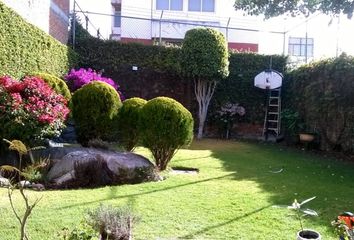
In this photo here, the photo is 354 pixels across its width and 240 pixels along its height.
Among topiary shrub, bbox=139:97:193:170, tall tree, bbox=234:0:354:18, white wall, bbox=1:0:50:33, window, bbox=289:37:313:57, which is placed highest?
window, bbox=289:37:313:57

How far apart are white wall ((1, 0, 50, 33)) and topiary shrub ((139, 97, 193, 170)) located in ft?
14.1

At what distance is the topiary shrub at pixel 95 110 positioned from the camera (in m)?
7.98

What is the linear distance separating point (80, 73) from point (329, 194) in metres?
8.39

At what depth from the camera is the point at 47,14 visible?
12078mm

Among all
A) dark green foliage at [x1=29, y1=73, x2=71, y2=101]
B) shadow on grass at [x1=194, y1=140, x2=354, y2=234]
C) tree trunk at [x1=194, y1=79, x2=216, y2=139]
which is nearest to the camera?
shadow on grass at [x1=194, y1=140, x2=354, y2=234]

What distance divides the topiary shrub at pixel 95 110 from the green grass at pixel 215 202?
165 centimetres

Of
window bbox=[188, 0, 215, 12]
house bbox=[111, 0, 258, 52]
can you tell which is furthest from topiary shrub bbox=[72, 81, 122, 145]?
window bbox=[188, 0, 215, 12]

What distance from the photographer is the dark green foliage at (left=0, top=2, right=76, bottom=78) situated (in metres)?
7.65

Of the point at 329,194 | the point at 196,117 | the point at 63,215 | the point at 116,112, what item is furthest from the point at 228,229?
the point at 196,117

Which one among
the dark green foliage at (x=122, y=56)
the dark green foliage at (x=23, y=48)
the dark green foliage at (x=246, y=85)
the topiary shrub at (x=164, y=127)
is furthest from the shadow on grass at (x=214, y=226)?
the dark green foliage at (x=246, y=85)

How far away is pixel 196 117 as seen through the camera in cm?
1528

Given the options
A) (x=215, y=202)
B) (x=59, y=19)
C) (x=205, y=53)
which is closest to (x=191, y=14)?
(x=205, y=53)

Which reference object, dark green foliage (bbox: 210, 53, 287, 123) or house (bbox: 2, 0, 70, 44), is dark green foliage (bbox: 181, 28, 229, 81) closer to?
dark green foliage (bbox: 210, 53, 287, 123)

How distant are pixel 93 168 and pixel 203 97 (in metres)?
8.36
